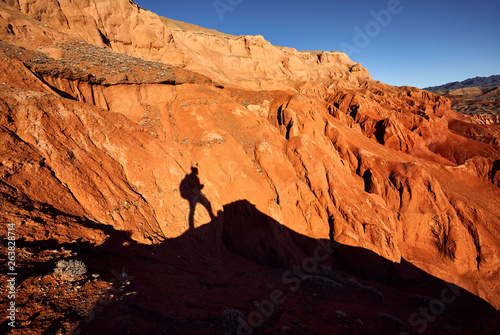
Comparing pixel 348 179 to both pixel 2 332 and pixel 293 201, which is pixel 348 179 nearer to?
pixel 293 201

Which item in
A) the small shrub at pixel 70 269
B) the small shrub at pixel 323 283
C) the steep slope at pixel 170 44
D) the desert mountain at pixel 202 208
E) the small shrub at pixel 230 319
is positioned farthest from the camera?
the steep slope at pixel 170 44

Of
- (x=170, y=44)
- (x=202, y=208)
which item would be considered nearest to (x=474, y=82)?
(x=170, y=44)

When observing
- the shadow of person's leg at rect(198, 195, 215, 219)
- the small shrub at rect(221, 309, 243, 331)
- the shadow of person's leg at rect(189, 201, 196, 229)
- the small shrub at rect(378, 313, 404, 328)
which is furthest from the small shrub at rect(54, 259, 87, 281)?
the small shrub at rect(378, 313, 404, 328)

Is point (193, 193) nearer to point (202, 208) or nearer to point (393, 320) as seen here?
point (202, 208)

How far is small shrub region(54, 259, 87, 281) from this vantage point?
5.09 m

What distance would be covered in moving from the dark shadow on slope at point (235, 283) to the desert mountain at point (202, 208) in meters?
0.07

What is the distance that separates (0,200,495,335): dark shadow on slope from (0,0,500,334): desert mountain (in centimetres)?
7

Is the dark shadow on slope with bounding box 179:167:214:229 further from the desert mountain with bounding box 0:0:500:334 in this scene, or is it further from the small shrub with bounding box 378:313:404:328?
the small shrub with bounding box 378:313:404:328

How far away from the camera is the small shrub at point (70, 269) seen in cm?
509

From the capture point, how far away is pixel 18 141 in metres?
7.75

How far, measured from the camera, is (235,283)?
9.31 metres

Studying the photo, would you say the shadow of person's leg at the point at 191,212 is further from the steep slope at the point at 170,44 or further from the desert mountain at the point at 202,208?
the steep slope at the point at 170,44

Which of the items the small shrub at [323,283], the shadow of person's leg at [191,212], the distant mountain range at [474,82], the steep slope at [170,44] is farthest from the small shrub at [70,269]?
the distant mountain range at [474,82]

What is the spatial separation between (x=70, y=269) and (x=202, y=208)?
7.49 meters
